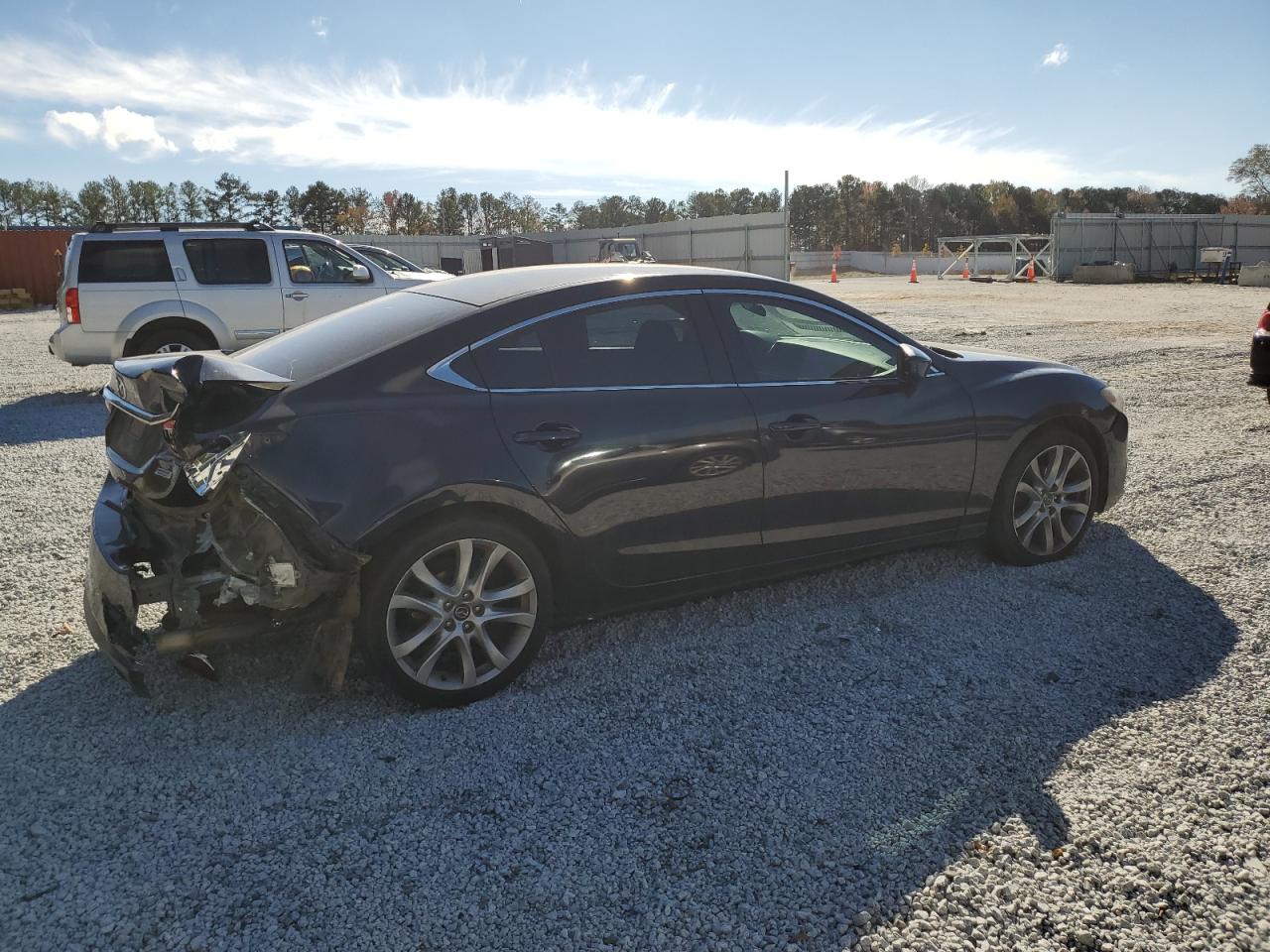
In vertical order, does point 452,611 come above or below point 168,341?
below

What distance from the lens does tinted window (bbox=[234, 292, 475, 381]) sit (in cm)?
353

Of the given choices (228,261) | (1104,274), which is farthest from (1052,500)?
(1104,274)

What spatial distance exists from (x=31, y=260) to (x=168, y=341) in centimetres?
2757

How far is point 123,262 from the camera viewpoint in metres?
10.7

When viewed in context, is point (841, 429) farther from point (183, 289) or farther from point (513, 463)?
point (183, 289)

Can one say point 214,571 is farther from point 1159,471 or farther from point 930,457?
point 1159,471

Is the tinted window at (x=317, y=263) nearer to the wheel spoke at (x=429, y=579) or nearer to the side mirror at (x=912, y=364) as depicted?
the side mirror at (x=912, y=364)

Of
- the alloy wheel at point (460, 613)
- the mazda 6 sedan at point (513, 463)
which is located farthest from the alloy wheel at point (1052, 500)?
the alloy wheel at point (460, 613)

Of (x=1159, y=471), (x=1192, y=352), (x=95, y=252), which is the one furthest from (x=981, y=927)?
(x=1192, y=352)

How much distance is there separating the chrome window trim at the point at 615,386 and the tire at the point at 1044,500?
2.38ft

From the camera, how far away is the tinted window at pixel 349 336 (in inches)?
139

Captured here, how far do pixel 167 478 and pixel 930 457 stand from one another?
10.9 ft

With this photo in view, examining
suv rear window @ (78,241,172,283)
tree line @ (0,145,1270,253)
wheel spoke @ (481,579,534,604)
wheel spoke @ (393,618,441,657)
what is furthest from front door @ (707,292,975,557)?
tree line @ (0,145,1270,253)

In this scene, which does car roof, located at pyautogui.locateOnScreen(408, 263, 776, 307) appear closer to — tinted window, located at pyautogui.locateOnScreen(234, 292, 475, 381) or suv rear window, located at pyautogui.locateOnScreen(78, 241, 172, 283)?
tinted window, located at pyautogui.locateOnScreen(234, 292, 475, 381)
